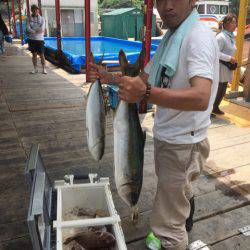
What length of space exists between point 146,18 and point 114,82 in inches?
197

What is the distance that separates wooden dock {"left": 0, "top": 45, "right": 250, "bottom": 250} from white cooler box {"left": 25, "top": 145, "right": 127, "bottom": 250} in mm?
400

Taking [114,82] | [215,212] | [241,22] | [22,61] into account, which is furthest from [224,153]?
[22,61]

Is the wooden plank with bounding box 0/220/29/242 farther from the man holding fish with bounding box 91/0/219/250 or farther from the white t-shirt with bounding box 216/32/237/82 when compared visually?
the white t-shirt with bounding box 216/32/237/82

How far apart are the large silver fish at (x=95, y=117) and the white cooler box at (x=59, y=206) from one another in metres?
0.50

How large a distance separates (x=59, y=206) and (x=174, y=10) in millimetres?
1750

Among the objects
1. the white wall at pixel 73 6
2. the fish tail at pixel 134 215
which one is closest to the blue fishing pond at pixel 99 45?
the white wall at pixel 73 6

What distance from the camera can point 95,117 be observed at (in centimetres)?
235

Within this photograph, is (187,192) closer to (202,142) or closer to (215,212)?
(202,142)

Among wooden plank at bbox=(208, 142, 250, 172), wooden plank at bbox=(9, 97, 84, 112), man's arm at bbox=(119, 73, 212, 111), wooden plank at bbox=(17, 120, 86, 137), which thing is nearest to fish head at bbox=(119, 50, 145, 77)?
man's arm at bbox=(119, 73, 212, 111)

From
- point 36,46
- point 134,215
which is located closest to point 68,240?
point 134,215

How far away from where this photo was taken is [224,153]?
4820 mm

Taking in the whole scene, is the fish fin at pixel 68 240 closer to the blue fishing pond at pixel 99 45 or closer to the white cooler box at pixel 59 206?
the white cooler box at pixel 59 206

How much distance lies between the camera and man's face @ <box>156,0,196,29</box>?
6.47 ft

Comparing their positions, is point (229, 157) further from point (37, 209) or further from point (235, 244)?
point (37, 209)
